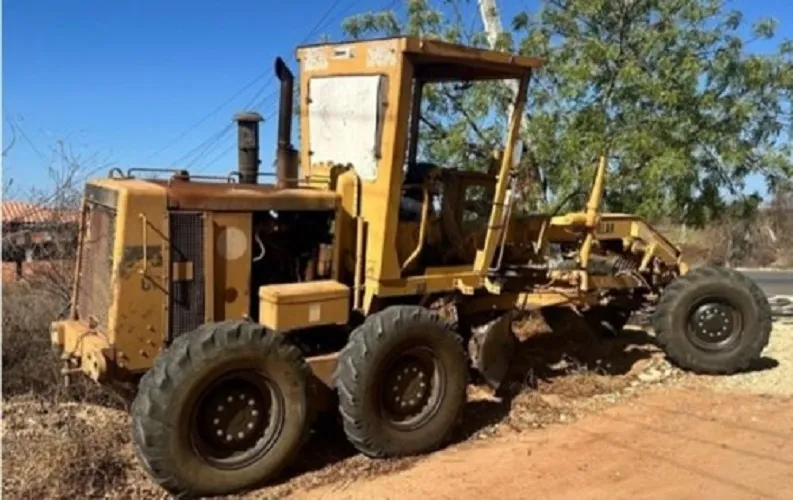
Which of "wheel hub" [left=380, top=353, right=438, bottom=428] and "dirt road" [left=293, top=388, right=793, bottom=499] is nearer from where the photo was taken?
"dirt road" [left=293, top=388, right=793, bottom=499]

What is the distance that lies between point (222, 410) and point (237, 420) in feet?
0.41

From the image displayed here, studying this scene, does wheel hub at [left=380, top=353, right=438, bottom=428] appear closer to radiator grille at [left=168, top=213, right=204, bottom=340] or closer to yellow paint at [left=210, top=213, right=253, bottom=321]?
yellow paint at [left=210, top=213, right=253, bottom=321]

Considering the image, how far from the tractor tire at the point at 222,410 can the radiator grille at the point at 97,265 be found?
0.88 m

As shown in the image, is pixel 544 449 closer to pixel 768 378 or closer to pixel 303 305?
pixel 303 305

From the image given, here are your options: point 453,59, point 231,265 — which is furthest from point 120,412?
point 453,59

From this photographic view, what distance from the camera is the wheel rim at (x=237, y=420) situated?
550 centimetres

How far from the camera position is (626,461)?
6.18m

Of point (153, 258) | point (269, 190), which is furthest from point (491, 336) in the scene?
point (153, 258)

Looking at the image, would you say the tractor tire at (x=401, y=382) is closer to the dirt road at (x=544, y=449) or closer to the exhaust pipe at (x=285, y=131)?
the dirt road at (x=544, y=449)

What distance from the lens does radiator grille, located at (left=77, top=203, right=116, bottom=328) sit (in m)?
5.89

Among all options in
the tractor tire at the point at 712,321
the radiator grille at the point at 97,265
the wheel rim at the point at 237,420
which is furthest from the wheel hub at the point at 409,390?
the tractor tire at the point at 712,321

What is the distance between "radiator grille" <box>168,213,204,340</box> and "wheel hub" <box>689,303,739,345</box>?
5165 mm

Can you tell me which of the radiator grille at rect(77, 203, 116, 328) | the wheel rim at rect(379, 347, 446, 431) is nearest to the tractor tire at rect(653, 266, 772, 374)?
the wheel rim at rect(379, 347, 446, 431)

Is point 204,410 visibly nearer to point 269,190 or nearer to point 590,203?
point 269,190
